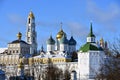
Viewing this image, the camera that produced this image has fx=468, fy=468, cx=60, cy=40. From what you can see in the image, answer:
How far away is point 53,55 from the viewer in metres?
72.3

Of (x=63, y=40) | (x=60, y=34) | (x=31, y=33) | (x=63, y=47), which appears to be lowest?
(x=63, y=47)

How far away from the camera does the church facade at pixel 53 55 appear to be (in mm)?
57016

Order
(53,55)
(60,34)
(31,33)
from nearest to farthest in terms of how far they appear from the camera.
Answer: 1. (53,55)
2. (60,34)
3. (31,33)

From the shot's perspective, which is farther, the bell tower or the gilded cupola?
the bell tower

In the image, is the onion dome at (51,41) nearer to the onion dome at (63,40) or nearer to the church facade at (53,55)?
the church facade at (53,55)

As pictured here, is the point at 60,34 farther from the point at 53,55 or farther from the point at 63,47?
the point at 53,55

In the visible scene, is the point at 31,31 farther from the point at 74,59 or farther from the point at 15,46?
the point at 74,59

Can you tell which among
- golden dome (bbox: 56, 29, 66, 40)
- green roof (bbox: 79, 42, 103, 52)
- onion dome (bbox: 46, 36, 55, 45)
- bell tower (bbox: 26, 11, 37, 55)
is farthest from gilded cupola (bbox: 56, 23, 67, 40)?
green roof (bbox: 79, 42, 103, 52)

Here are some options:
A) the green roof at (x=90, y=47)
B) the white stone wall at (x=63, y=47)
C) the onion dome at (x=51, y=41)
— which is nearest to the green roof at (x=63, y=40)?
the white stone wall at (x=63, y=47)

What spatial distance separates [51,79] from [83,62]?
42.6ft

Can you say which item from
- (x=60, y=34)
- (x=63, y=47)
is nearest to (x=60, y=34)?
(x=60, y=34)

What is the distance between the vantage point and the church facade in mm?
57016

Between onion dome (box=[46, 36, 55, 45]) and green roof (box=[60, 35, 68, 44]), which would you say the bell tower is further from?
green roof (box=[60, 35, 68, 44])

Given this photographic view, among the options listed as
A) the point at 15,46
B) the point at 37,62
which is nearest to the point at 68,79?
the point at 37,62
